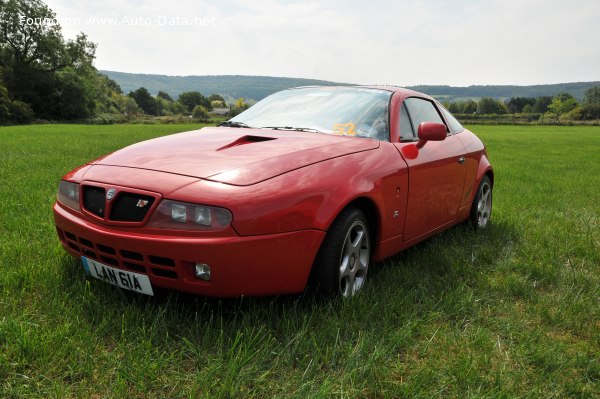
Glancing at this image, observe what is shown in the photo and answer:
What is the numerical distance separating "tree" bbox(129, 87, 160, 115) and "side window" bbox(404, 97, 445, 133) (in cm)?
12943

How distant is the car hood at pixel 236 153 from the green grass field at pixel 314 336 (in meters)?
0.67

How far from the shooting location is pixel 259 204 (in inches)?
89.0

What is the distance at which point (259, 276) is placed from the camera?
7.58 ft

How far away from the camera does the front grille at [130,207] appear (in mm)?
2305

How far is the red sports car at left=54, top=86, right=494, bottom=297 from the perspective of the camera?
88.0 inches

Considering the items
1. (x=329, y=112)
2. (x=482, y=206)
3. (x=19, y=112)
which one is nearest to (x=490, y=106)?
(x=19, y=112)

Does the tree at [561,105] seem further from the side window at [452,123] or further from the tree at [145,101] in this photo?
the side window at [452,123]

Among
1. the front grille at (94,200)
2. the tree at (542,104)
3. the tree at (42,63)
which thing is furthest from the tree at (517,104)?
the front grille at (94,200)

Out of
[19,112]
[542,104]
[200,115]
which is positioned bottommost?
[200,115]

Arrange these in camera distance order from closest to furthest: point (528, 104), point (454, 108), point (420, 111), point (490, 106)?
point (420, 111) → point (454, 108) → point (490, 106) → point (528, 104)

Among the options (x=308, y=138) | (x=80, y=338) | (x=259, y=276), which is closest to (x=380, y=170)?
(x=308, y=138)

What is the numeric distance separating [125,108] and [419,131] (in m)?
119

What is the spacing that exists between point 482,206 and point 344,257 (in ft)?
8.66

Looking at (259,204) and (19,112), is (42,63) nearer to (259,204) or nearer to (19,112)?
(19,112)
